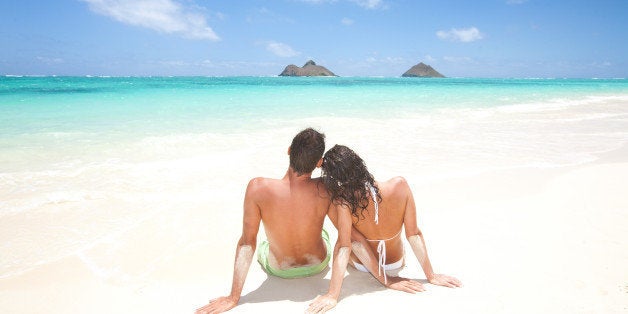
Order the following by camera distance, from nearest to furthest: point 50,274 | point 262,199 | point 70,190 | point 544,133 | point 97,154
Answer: point 262,199, point 50,274, point 70,190, point 97,154, point 544,133

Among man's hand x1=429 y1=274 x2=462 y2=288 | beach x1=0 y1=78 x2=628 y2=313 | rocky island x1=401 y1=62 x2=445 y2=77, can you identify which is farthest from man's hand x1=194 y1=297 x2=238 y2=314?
rocky island x1=401 y1=62 x2=445 y2=77

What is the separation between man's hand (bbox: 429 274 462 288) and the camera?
277 cm

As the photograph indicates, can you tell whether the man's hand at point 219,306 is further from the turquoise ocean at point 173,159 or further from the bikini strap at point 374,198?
the bikini strap at point 374,198

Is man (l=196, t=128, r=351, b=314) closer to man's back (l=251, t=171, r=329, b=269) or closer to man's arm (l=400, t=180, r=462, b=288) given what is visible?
man's back (l=251, t=171, r=329, b=269)

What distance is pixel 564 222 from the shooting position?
382cm

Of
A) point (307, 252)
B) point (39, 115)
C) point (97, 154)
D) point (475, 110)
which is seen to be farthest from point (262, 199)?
point (475, 110)

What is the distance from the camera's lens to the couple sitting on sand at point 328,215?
2.53 meters

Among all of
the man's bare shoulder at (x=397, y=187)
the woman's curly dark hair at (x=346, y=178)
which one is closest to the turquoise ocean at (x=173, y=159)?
the woman's curly dark hair at (x=346, y=178)

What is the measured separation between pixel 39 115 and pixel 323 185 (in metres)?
13.3

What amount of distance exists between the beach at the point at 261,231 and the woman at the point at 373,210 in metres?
0.19

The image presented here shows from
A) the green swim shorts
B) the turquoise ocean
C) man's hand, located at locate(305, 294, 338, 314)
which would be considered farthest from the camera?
the turquoise ocean

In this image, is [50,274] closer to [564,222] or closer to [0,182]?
[0,182]

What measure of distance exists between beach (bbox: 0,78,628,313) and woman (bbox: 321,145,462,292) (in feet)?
0.63

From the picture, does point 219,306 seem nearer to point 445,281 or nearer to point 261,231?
point 261,231
